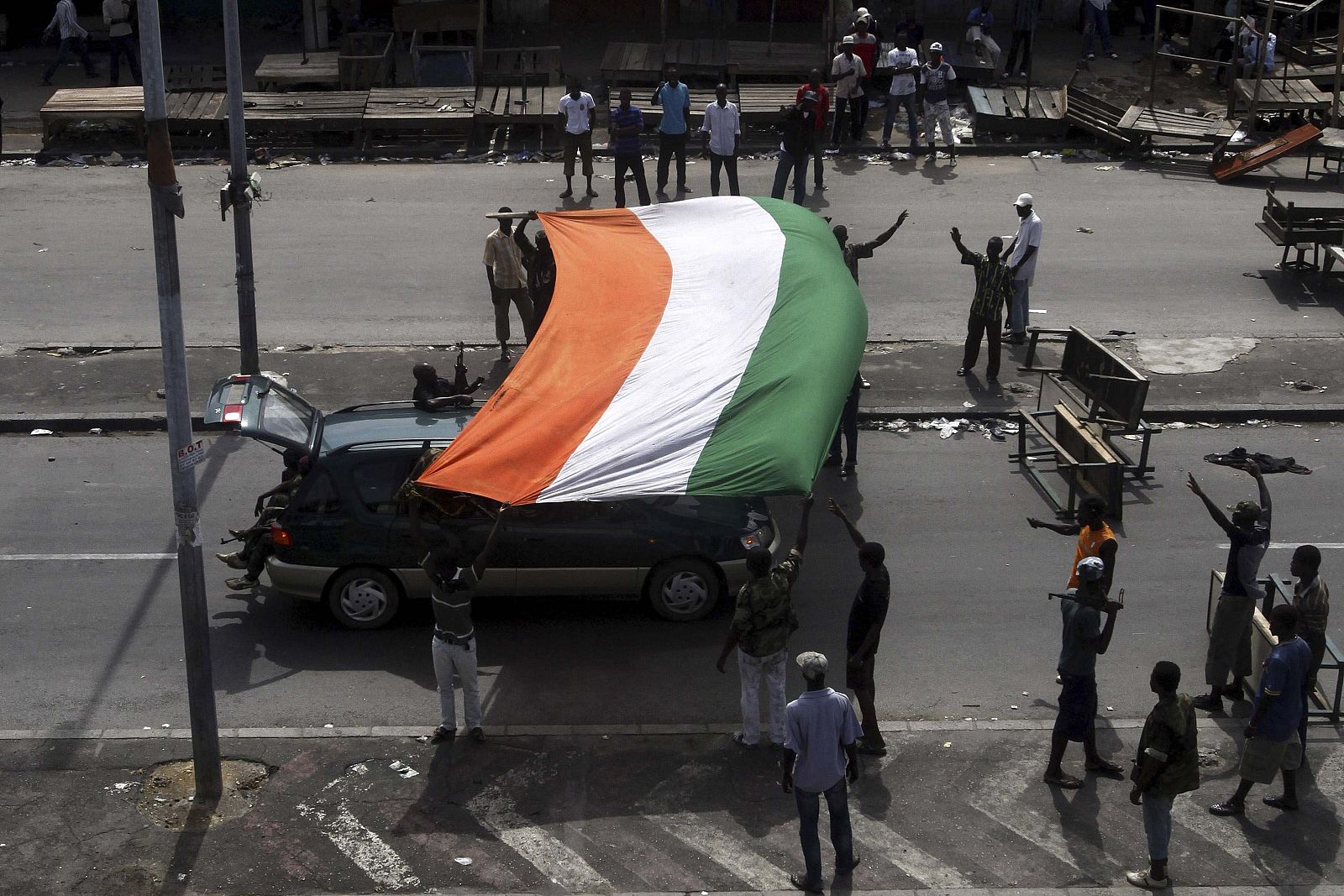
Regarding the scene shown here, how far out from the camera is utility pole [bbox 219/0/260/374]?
14586 millimetres

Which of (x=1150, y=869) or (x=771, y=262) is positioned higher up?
(x=771, y=262)

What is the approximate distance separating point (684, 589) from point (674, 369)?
1.73 meters

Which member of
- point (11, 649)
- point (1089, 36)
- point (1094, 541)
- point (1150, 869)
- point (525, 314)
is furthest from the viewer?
point (1089, 36)

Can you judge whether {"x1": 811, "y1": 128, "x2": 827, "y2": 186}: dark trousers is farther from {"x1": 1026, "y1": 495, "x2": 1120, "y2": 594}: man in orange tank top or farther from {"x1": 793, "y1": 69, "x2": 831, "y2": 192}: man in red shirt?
{"x1": 1026, "y1": 495, "x2": 1120, "y2": 594}: man in orange tank top

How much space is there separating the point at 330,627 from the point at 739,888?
456 centimetres

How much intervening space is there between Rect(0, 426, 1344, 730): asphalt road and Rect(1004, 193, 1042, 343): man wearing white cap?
3300 millimetres

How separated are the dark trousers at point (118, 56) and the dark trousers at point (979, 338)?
18.5 m

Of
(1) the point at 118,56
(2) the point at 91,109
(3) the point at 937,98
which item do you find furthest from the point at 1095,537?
(1) the point at 118,56

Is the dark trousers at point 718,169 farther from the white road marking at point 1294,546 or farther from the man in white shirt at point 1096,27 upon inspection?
the man in white shirt at point 1096,27

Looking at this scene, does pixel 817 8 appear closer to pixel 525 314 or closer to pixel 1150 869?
pixel 525 314

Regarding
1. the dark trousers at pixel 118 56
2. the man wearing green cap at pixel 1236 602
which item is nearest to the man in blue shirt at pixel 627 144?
the dark trousers at pixel 118 56

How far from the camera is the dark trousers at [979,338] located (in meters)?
16.0

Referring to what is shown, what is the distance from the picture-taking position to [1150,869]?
27.2ft

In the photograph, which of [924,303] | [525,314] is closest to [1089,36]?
[924,303]
